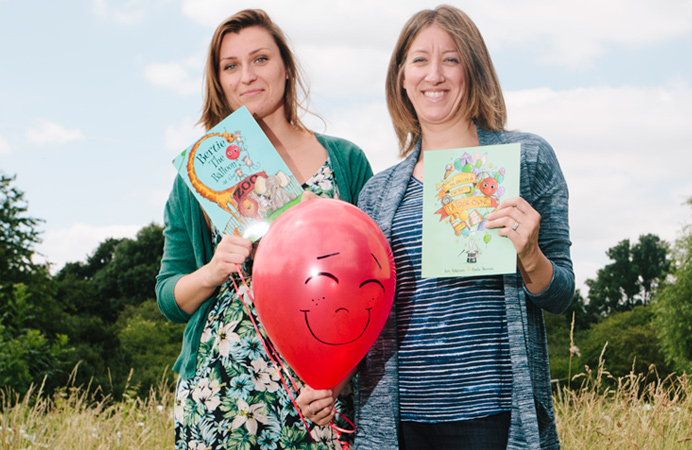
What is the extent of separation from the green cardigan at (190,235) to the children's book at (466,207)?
71 cm

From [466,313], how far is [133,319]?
2639cm

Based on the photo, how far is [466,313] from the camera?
6.79 feet

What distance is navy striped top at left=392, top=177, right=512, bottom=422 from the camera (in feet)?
6.59

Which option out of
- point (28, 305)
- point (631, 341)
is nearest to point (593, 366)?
point (631, 341)

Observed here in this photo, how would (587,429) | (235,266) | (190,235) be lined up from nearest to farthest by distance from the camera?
1. (235,266)
2. (190,235)
3. (587,429)

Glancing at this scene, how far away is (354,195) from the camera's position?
2.80 meters

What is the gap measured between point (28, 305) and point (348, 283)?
1253cm

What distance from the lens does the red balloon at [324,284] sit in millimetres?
1936

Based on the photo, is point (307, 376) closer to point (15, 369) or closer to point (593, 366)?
point (15, 369)

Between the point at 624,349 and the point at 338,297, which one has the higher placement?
the point at 338,297

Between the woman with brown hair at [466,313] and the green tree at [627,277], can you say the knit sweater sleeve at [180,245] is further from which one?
the green tree at [627,277]

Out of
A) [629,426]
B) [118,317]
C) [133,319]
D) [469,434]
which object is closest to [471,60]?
[469,434]

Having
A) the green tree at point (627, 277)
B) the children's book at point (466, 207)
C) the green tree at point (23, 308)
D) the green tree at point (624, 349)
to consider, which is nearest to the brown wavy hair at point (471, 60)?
the children's book at point (466, 207)

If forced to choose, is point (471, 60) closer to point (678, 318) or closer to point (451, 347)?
point (451, 347)
